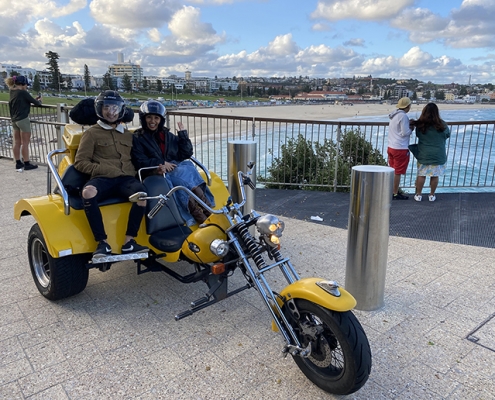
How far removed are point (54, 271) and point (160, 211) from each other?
102 centimetres

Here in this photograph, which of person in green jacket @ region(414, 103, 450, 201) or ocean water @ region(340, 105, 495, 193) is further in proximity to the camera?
ocean water @ region(340, 105, 495, 193)

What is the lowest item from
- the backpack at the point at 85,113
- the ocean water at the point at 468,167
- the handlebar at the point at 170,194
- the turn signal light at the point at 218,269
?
the ocean water at the point at 468,167

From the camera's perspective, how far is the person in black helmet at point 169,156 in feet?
13.3

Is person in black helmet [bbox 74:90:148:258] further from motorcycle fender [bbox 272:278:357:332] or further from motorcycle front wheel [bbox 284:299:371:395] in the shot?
motorcycle front wheel [bbox 284:299:371:395]

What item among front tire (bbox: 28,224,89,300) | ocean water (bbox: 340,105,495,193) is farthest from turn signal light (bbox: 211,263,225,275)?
ocean water (bbox: 340,105,495,193)

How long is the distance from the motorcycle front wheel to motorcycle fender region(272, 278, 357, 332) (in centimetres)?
4

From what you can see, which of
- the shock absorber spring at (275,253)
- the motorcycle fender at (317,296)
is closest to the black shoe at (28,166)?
the shock absorber spring at (275,253)

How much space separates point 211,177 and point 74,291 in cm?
200

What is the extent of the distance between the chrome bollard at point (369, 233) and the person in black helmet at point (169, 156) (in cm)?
146

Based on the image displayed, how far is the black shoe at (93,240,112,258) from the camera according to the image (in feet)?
10.9

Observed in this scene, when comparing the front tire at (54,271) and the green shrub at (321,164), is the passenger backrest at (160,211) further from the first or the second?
the green shrub at (321,164)

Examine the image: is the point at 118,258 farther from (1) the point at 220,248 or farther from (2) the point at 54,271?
(1) the point at 220,248

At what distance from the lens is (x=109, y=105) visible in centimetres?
383

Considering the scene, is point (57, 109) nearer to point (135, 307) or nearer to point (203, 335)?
point (135, 307)
